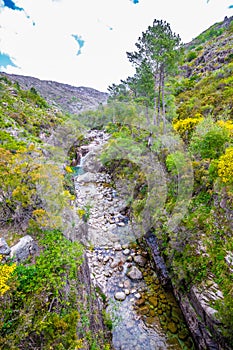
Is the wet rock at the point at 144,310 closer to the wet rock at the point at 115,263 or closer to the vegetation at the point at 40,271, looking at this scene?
the vegetation at the point at 40,271

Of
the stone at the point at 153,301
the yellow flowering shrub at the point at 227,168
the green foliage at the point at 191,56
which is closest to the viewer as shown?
the yellow flowering shrub at the point at 227,168

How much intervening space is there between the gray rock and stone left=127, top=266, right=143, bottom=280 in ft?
15.6

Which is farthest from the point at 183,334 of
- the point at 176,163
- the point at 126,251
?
the point at 176,163

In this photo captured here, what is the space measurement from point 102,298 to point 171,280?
8.91 ft

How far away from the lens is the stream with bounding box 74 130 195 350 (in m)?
5.75

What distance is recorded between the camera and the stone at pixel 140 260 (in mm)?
8328

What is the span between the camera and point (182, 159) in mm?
9445

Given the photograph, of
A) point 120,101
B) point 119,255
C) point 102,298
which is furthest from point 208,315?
point 120,101

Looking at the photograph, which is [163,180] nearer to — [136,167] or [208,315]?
[136,167]

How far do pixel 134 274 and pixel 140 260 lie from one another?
2.75ft

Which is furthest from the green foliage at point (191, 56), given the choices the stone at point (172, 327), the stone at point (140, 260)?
the stone at point (172, 327)

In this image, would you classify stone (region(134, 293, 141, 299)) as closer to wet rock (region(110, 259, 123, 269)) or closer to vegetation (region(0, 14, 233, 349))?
vegetation (region(0, 14, 233, 349))

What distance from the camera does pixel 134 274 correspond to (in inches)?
306

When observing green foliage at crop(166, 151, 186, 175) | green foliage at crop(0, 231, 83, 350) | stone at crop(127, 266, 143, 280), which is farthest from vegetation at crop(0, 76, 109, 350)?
green foliage at crop(166, 151, 186, 175)
